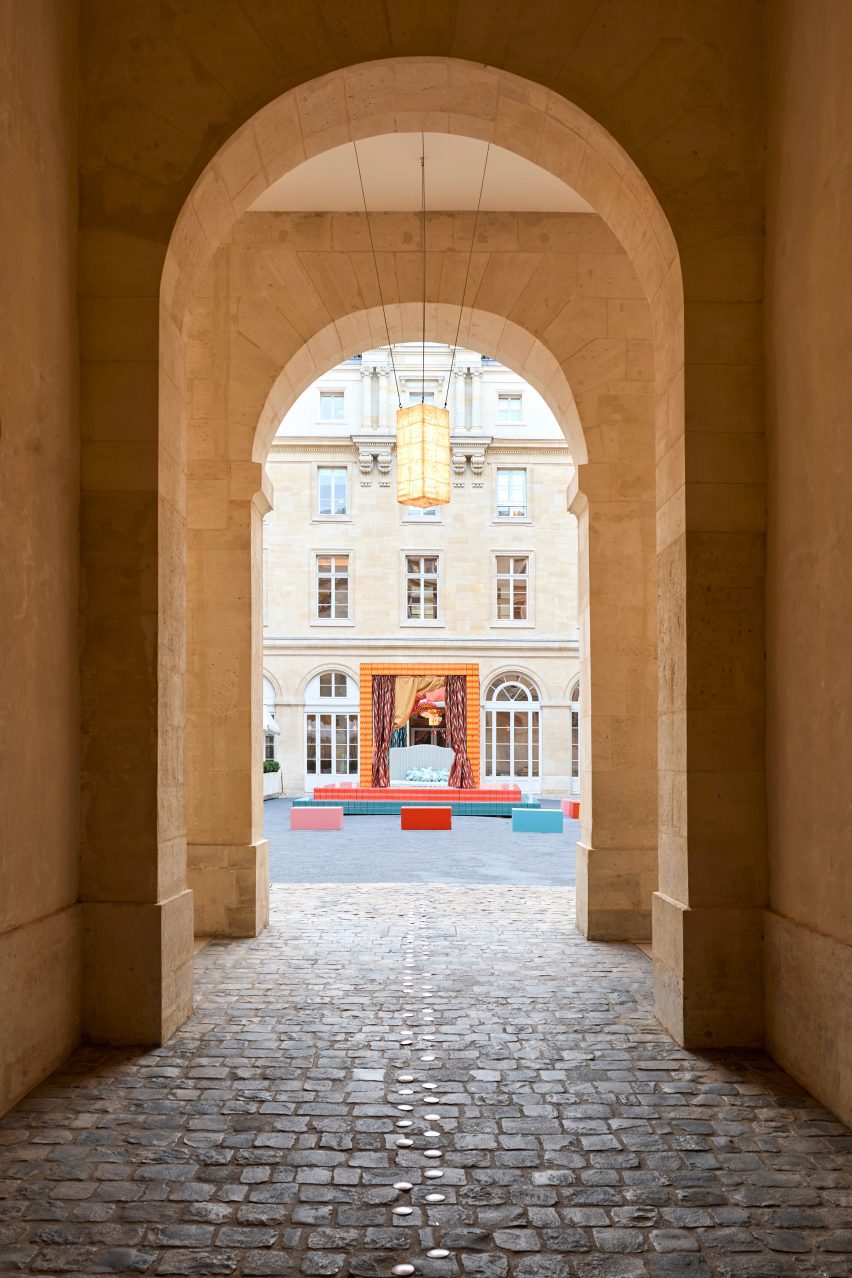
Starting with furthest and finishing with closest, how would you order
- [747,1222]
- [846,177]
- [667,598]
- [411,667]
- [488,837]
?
[411,667] → [488,837] → [667,598] → [846,177] → [747,1222]

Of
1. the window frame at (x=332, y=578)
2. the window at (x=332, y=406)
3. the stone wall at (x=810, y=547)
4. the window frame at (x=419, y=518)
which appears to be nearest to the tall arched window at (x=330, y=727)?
the window frame at (x=332, y=578)

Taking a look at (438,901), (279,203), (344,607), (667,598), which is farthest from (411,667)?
(667,598)

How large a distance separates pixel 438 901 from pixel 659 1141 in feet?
21.0

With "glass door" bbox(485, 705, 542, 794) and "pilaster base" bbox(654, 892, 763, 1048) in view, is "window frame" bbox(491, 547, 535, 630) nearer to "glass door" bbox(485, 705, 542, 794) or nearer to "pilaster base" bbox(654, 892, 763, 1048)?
"glass door" bbox(485, 705, 542, 794)

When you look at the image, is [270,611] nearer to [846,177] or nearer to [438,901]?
[438,901]

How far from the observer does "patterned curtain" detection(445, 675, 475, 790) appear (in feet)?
94.7

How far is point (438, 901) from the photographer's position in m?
10.5

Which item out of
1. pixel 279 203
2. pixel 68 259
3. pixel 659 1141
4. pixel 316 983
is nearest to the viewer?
pixel 659 1141

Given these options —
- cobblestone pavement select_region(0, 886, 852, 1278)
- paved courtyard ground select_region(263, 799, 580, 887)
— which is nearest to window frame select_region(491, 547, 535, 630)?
paved courtyard ground select_region(263, 799, 580, 887)

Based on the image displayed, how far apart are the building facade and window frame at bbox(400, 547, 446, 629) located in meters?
0.04

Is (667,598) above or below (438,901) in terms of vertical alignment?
above

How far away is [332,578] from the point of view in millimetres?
29328

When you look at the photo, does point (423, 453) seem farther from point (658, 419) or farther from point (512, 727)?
point (512, 727)

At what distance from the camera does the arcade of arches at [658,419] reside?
4816mm
